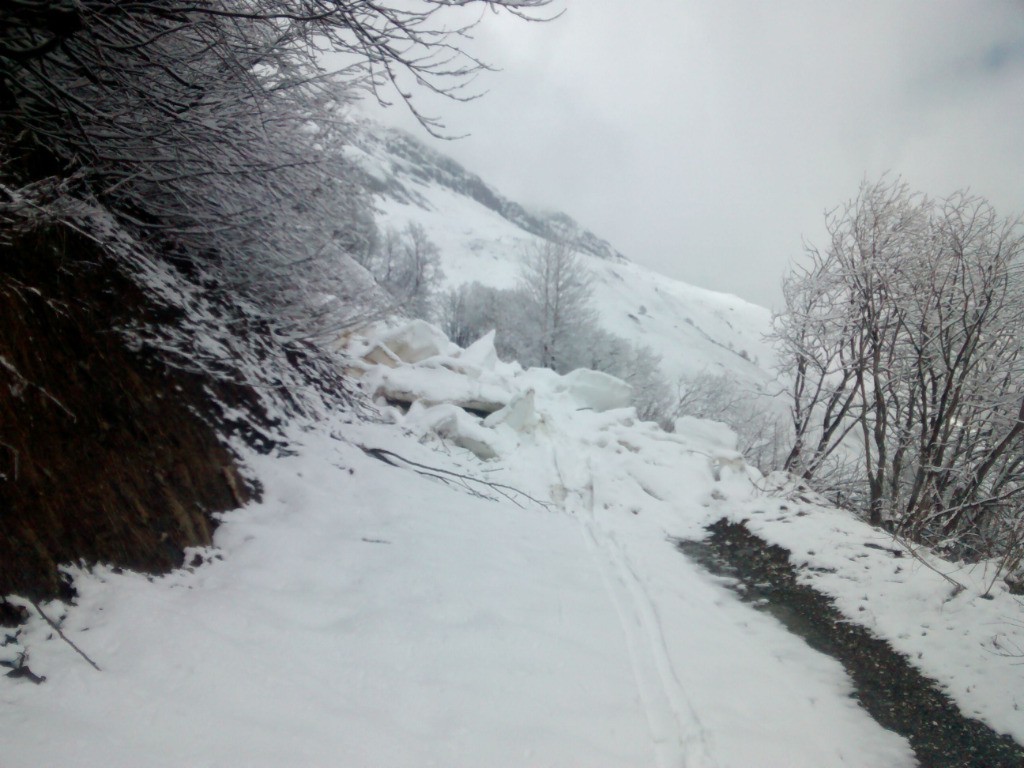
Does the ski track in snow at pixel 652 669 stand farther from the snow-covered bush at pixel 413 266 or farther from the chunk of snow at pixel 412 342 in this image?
the snow-covered bush at pixel 413 266

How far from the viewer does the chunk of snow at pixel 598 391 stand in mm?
15430

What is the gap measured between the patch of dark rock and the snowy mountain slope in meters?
30.2

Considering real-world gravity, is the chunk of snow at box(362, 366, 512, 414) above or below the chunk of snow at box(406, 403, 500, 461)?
above

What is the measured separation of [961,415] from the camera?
23.4ft

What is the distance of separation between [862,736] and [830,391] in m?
8.02

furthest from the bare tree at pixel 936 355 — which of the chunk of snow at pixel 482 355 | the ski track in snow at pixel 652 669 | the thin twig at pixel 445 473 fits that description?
the chunk of snow at pixel 482 355

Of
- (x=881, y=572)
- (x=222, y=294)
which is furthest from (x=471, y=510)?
(x=881, y=572)

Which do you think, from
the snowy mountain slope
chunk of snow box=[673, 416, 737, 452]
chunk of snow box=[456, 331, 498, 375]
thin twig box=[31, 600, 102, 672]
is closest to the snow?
the snowy mountain slope

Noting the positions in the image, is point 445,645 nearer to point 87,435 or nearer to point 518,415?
point 87,435

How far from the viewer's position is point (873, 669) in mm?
3379

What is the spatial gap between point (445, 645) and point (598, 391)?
13434 millimetres

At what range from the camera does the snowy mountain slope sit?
223 feet

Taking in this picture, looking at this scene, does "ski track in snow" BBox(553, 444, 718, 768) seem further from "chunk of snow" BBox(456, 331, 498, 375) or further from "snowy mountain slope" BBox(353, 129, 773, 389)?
"snowy mountain slope" BBox(353, 129, 773, 389)

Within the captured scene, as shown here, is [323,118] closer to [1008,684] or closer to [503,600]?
[503,600]
